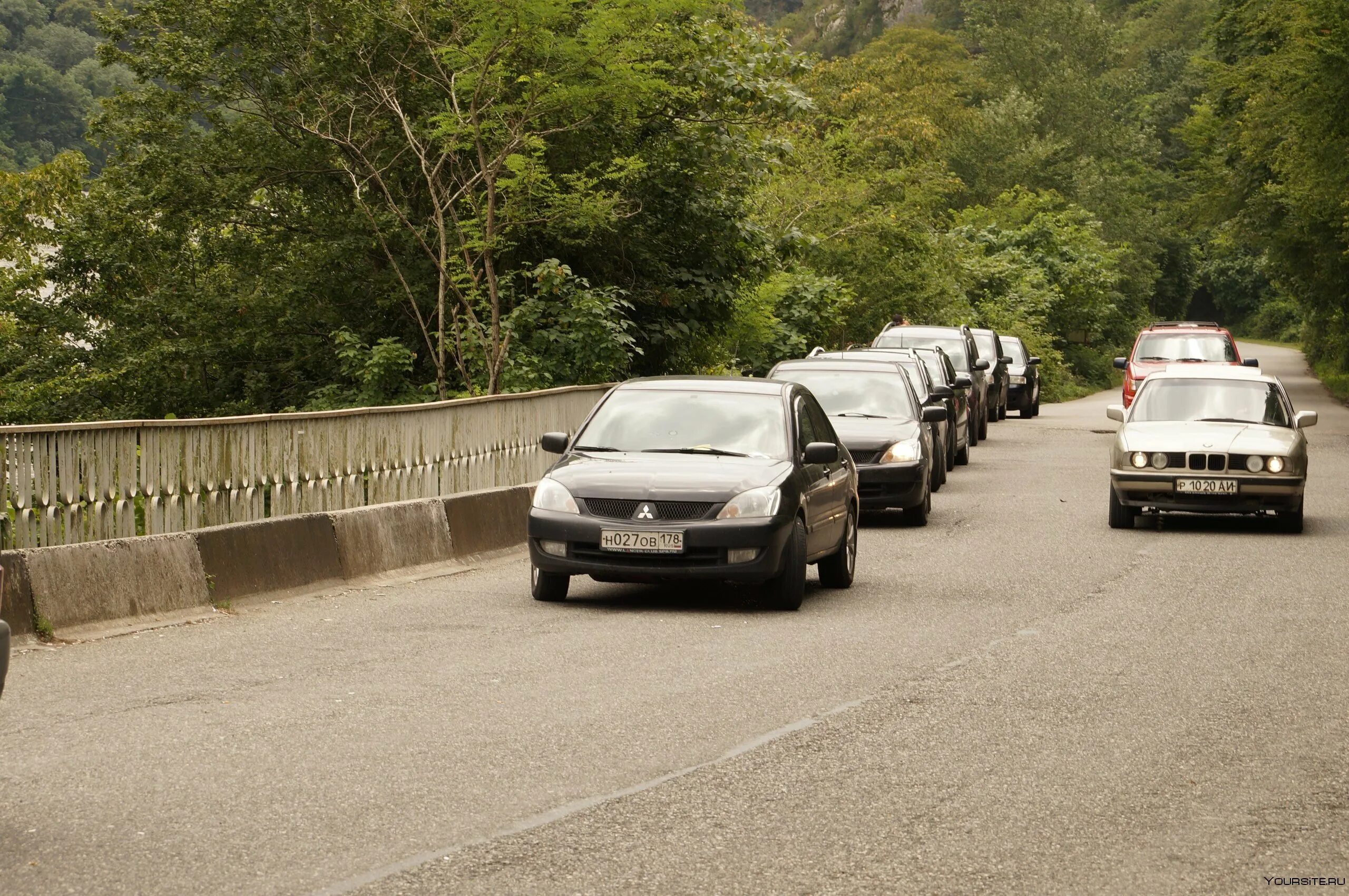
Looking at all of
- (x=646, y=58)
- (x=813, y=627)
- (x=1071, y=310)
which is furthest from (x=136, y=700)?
(x=1071, y=310)

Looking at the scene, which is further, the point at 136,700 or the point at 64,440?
the point at 64,440

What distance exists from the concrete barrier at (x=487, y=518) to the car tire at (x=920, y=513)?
13.4 feet

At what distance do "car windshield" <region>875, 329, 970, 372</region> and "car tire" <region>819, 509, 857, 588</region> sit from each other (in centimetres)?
1750

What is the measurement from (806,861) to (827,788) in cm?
104

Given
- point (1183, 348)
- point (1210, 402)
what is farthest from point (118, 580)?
point (1183, 348)

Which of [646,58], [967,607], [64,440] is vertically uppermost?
[646,58]

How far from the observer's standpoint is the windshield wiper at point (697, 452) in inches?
494

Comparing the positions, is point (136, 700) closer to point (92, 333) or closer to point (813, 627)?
point (813, 627)

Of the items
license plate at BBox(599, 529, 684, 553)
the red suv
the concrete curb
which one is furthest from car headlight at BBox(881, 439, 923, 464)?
the red suv

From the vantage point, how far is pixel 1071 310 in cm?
6588

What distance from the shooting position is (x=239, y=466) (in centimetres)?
1207

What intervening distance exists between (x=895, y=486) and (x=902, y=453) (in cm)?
40

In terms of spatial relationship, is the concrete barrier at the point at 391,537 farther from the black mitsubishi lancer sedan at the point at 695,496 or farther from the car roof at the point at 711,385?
the car roof at the point at 711,385

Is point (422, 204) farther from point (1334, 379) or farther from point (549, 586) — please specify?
point (1334, 379)
